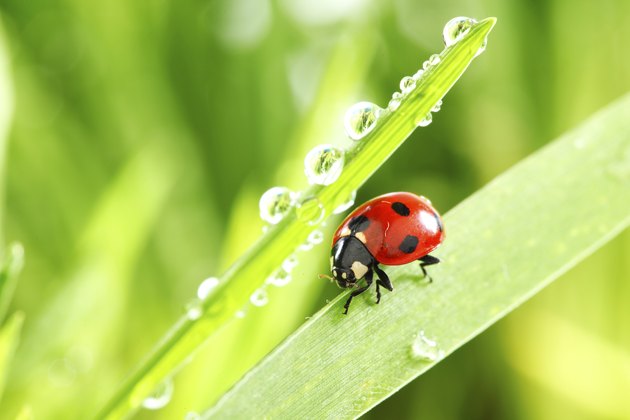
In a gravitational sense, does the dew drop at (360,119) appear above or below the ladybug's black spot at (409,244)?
above

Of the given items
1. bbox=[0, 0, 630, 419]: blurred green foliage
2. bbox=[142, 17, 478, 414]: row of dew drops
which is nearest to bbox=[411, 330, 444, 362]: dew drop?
bbox=[142, 17, 478, 414]: row of dew drops

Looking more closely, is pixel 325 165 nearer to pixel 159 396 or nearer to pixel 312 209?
pixel 312 209

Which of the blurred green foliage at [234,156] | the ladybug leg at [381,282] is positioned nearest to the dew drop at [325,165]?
the ladybug leg at [381,282]

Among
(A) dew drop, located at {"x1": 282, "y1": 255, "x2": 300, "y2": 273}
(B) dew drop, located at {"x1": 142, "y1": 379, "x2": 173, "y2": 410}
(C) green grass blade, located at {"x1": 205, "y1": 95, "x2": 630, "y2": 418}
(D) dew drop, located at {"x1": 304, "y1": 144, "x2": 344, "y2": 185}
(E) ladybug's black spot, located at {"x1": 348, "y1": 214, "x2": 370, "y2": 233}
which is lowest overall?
(C) green grass blade, located at {"x1": 205, "y1": 95, "x2": 630, "y2": 418}

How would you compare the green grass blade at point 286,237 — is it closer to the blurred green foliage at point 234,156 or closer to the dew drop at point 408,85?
the dew drop at point 408,85

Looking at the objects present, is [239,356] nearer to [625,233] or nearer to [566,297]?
[566,297]

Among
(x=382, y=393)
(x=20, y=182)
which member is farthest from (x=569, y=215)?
(x=20, y=182)

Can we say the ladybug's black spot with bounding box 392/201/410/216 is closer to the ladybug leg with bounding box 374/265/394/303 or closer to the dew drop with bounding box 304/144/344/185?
the ladybug leg with bounding box 374/265/394/303
